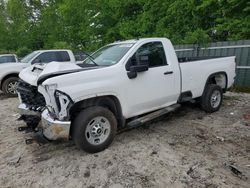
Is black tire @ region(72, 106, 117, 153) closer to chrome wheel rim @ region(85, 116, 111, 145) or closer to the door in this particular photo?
chrome wheel rim @ region(85, 116, 111, 145)

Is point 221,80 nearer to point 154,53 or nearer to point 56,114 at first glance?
point 154,53

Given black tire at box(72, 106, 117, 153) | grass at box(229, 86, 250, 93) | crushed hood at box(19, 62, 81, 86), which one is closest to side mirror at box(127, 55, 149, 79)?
black tire at box(72, 106, 117, 153)

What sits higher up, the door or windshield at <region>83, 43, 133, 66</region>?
windshield at <region>83, 43, 133, 66</region>

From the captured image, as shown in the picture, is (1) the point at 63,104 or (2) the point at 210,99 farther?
(2) the point at 210,99

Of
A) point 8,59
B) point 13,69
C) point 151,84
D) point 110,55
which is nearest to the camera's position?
point 151,84

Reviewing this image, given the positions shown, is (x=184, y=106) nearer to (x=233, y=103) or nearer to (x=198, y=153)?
(x=233, y=103)

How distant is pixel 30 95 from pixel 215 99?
460cm

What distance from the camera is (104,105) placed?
4988 millimetres

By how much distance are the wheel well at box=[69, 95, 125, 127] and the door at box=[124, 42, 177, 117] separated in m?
0.22

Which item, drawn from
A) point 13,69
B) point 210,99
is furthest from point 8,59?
point 210,99

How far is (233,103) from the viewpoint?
8.05m

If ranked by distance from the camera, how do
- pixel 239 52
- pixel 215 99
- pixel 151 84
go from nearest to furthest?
1. pixel 151 84
2. pixel 215 99
3. pixel 239 52

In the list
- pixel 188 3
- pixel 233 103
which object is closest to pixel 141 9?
pixel 188 3

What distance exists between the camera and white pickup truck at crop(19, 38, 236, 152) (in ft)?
14.4
